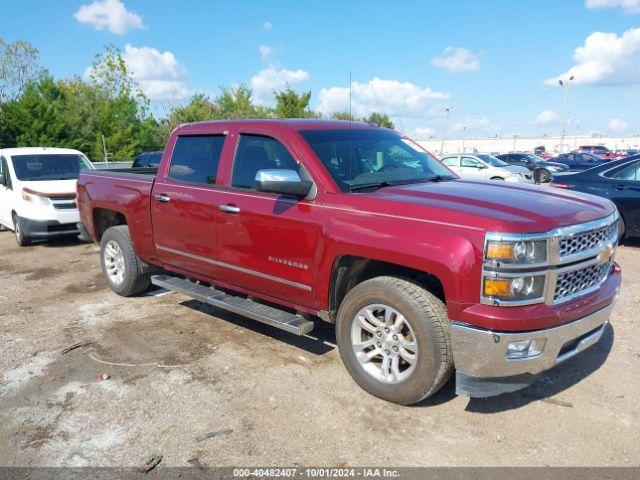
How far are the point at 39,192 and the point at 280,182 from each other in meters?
7.11

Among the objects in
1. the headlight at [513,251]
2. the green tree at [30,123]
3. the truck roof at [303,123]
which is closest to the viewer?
the headlight at [513,251]

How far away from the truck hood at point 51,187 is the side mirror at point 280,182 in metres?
6.80

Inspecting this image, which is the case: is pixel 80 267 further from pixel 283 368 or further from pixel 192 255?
pixel 283 368

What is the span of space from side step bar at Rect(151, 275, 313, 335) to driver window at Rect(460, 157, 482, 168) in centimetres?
1557

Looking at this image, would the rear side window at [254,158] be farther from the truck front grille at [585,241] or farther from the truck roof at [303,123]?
the truck front grille at [585,241]

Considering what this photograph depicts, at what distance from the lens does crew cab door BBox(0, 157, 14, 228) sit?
32.0 ft

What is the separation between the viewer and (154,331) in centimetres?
515

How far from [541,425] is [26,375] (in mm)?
3900

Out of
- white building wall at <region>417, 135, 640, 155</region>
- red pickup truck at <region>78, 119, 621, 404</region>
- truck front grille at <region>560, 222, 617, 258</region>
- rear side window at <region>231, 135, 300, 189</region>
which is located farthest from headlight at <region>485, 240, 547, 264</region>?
white building wall at <region>417, 135, 640, 155</region>

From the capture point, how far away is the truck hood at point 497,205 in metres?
3.10

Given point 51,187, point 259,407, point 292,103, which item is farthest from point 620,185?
point 292,103

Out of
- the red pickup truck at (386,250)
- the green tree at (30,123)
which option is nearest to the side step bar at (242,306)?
the red pickup truck at (386,250)

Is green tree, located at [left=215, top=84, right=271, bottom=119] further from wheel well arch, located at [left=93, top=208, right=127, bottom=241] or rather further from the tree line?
wheel well arch, located at [left=93, top=208, right=127, bottom=241]

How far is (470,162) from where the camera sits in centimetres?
1947
